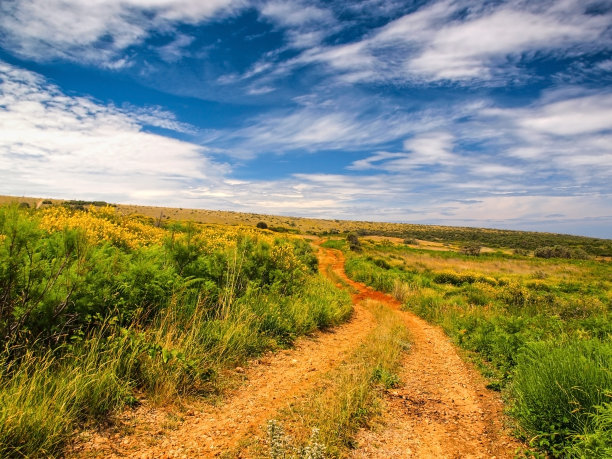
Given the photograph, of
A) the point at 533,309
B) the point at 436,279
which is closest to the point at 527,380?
the point at 533,309

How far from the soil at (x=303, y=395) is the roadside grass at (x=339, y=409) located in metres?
0.19

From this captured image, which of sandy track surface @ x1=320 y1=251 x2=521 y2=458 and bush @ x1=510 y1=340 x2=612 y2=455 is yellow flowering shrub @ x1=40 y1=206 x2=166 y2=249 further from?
bush @ x1=510 y1=340 x2=612 y2=455

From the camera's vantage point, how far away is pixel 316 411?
14.5ft

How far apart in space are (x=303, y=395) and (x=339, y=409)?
2.65 ft

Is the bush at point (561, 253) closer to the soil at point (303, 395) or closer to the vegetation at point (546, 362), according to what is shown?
the vegetation at point (546, 362)

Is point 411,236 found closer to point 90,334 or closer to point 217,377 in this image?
point 217,377

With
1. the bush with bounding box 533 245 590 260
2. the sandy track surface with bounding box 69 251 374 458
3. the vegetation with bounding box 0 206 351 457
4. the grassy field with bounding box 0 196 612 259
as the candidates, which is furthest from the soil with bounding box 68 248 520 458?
the bush with bounding box 533 245 590 260

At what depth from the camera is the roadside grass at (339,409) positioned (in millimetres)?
3658

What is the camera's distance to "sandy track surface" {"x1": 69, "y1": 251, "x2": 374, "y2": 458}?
11.2ft

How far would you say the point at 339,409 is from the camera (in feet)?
14.4

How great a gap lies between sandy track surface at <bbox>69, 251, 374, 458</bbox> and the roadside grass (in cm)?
31

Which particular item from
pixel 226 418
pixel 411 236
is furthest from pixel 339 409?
pixel 411 236

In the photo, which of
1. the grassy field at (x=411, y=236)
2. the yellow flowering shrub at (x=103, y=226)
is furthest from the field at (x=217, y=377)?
the grassy field at (x=411, y=236)

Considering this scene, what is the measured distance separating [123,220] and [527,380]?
12818mm
